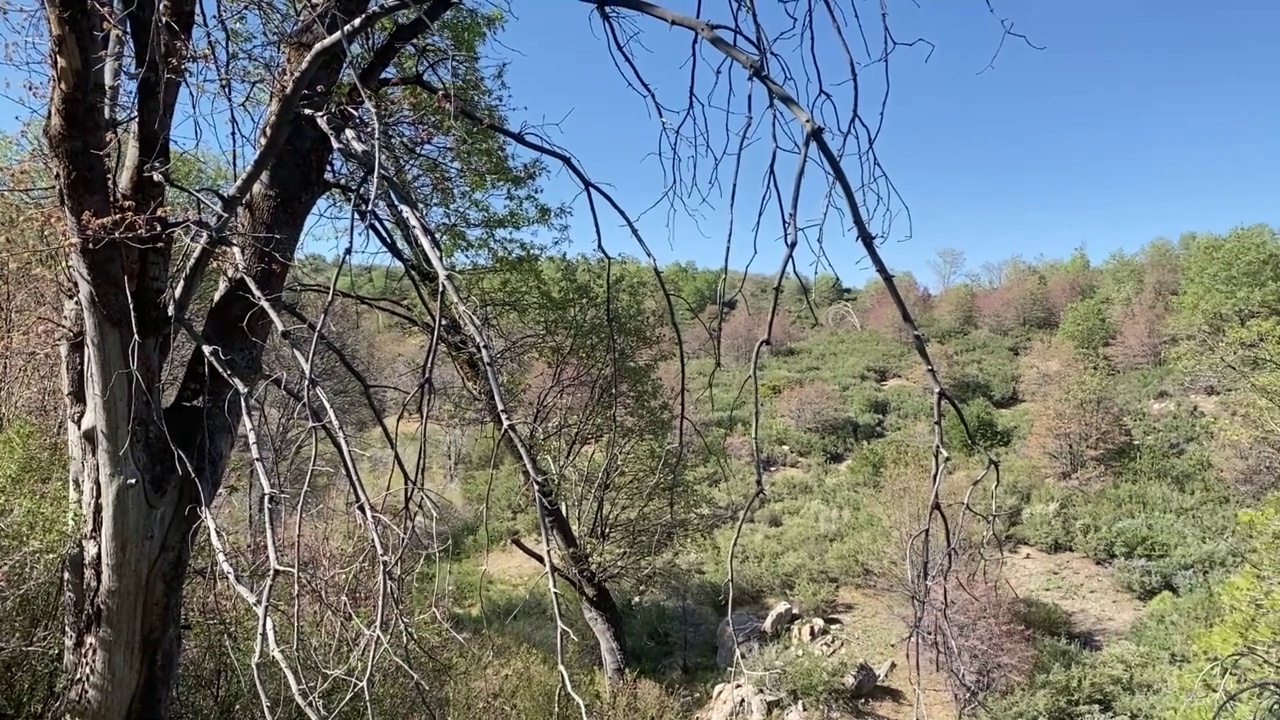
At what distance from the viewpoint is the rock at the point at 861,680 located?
8969 mm

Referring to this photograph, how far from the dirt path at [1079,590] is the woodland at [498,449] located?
0.10 meters

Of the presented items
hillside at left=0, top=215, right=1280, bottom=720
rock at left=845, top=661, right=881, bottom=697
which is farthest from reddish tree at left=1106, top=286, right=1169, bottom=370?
rock at left=845, top=661, right=881, bottom=697

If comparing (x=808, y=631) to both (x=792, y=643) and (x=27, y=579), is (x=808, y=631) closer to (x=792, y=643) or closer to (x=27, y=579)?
(x=792, y=643)

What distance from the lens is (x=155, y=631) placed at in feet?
6.98

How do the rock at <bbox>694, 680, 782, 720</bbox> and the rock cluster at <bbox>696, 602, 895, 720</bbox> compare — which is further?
the rock cluster at <bbox>696, 602, 895, 720</bbox>

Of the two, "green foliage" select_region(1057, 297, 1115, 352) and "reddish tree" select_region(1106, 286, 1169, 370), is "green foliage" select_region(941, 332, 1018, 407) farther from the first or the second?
"reddish tree" select_region(1106, 286, 1169, 370)

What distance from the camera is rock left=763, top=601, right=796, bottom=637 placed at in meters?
10.8

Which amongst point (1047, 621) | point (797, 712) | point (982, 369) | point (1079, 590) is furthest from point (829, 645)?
point (982, 369)

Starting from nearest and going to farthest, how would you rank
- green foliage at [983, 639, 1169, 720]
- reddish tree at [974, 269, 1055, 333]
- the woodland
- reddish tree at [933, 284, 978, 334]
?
the woodland → green foliage at [983, 639, 1169, 720] → reddish tree at [974, 269, 1055, 333] → reddish tree at [933, 284, 978, 334]

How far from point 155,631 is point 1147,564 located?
14.0m

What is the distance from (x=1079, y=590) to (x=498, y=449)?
1344 centimetres

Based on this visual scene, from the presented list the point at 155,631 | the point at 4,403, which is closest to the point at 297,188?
the point at 155,631

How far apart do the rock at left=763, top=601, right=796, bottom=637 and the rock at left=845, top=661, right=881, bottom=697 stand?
64.8 inches

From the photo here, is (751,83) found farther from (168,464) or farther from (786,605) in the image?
(786,605)
